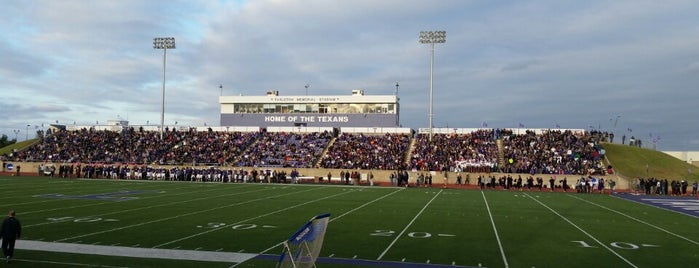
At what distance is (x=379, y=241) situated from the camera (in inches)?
575

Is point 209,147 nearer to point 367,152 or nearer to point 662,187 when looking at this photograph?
point 367,152

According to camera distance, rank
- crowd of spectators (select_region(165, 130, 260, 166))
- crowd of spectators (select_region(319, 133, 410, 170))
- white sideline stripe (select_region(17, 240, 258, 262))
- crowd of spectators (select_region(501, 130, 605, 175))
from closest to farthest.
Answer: white sideline stripe (select_region(17, 240, 258, 262)) → crowd of spectators (select_region(501, 130, 605, 175)) → crowd of spectators (select_region(319, 133, 410, 170)) → crowd of spectators (select_region(165, 130, 260, 166))

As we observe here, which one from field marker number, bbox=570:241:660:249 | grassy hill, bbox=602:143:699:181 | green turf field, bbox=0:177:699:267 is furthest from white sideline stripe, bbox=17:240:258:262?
grassy hill, bbox=602:143:699:181

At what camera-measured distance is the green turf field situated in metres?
12.2

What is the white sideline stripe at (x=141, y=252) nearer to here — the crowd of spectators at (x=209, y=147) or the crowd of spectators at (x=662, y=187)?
the crowd of spectators at (x=662, y=187)

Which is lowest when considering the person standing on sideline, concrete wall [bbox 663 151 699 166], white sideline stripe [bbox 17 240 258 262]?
white sideline stripe [bbox 17 240 258 262]

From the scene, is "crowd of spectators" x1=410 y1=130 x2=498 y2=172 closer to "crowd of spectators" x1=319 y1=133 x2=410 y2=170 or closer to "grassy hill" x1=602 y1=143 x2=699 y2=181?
"crowd of spectators" x1=319 y1=133 x2=410 y2=170

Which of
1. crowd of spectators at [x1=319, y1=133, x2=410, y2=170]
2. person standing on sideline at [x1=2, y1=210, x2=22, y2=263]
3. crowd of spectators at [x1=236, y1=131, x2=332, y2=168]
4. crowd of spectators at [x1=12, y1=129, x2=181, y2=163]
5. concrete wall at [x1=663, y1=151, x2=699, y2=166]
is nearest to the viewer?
person standing on sideline at [x1=2, y1=210, x2=22, y2=263]

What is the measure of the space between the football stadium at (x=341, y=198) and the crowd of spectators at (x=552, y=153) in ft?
0.65

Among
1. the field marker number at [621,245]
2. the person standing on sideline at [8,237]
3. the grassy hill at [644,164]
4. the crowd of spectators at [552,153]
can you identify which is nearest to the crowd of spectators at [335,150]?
the crowd of spectators at [552,153]

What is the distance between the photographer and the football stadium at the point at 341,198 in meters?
12.8

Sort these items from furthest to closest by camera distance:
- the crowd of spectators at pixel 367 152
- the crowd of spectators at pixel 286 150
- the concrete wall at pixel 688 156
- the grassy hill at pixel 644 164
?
the concrete wall at pixel 688 156 → the crowd of spectators at pixel 286 150 → the grassy hill at pixel 644 164 → the crowd of spectators at pixel 367 152

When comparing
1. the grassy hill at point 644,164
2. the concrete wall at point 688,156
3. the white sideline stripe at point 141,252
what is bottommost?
the white sideline stripe at point 141,252

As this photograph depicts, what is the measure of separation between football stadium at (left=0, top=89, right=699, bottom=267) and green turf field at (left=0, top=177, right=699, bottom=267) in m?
0.08
